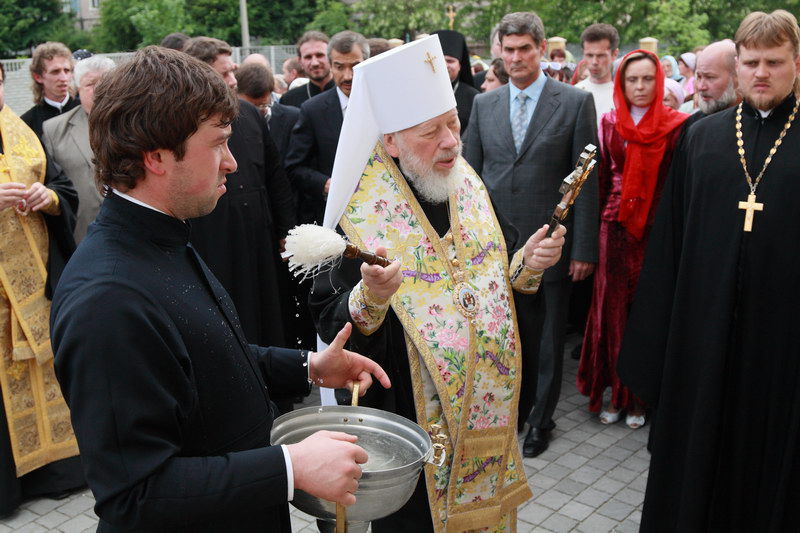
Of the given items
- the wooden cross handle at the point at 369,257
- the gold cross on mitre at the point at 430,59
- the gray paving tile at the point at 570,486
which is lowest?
the gray paving tile at the point at 570,486

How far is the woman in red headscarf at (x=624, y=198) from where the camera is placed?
5539 mm

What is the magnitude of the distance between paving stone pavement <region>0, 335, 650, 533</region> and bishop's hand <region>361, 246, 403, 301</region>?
7.35 feet

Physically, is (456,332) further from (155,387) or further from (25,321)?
(25,321)

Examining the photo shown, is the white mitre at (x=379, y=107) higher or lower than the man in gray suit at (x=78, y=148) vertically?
higher

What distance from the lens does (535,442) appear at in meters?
5.38

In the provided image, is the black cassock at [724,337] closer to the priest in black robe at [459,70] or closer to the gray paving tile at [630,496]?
the gray paving tile at [630,496]

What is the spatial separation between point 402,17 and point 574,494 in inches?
1129

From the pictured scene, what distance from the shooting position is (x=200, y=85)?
1.88m

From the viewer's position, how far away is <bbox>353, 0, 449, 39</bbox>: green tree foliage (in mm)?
30531

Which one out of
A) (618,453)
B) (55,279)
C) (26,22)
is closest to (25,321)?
(55,279)

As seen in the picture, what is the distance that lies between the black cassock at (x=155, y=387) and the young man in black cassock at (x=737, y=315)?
2323mm

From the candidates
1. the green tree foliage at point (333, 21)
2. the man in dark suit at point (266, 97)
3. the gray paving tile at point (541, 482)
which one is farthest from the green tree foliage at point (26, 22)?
the gray paving tile at point (541, 482)

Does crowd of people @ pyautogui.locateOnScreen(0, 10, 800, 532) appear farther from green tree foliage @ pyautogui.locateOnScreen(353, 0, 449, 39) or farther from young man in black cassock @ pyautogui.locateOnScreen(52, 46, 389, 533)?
green tree foliage @ pyautogui.locateOnScreen(353, 0, 449, 39)

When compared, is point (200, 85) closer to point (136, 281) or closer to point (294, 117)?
point (136, 281)
